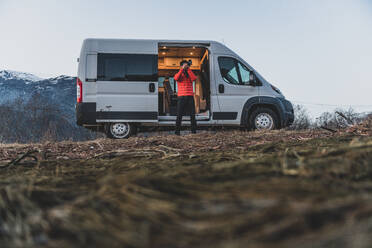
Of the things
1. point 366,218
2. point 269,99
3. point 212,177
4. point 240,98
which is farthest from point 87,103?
point 366,218

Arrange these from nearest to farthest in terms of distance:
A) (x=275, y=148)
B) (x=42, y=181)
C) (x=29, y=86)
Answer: (x=42, y=181) < (x=275, y=148) < (x=29, y=86)

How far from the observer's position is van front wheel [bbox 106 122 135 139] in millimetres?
7852

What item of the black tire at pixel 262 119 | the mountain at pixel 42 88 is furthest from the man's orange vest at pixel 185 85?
the mountain at pixel 42 88

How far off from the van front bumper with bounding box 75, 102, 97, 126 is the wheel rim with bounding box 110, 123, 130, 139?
0.49 meters

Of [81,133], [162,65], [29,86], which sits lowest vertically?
[81,133]

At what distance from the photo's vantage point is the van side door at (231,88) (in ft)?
26.3

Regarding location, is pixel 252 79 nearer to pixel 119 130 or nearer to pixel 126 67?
pixel 126 67

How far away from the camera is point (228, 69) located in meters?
8.14

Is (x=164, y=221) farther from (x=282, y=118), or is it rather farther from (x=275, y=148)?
(x=282, y=118)

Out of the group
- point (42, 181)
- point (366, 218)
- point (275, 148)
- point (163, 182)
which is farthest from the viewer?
point (275, 148)

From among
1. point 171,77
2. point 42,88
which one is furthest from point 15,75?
point 171,77

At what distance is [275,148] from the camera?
2.62 m

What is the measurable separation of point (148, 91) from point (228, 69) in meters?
2.10

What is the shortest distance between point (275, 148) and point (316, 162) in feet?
4.25
